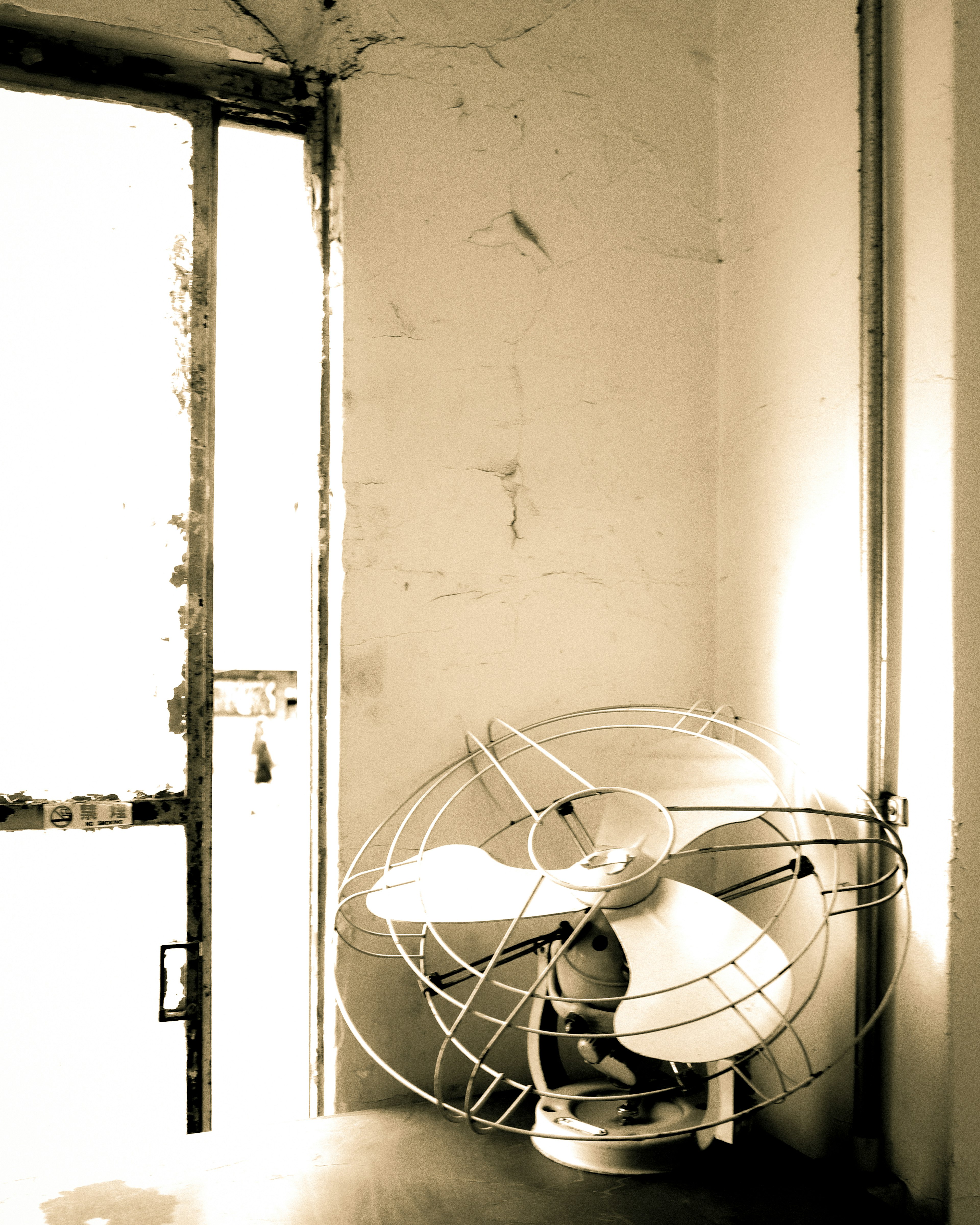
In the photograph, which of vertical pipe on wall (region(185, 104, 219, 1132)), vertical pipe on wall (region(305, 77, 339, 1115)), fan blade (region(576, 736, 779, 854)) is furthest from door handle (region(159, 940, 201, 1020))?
fan blade (region(576, 736, 779, 854))

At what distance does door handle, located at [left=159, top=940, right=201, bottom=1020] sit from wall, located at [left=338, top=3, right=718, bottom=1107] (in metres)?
0.28

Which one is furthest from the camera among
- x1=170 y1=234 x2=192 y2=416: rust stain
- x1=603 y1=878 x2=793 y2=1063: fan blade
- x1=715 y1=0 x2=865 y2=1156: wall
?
x1=170 y1=234 x2=192 y2=416: rust stain

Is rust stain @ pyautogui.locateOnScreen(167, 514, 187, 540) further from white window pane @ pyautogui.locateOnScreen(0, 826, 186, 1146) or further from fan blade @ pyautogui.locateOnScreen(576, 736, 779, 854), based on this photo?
fan blade @ pyautogui.locateOnScreen(576, 736, 779, 854)

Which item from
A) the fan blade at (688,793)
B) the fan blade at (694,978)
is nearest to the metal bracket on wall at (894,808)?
the fan blade at (688,793)

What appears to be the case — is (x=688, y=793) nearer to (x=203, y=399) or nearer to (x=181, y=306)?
(x=203, y=399)

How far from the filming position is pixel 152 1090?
5.49 ft

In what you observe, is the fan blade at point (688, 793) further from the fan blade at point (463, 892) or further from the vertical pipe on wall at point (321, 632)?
the vertical pipe on wall at point (321, 632)

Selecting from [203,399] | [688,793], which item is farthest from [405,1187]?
[203,399]

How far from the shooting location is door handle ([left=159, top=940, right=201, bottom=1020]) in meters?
1.67

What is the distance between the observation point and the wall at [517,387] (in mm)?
1692

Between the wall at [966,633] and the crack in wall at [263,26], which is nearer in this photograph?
the wall at [966,633]

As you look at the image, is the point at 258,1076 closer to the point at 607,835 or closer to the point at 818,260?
the point at 607,835

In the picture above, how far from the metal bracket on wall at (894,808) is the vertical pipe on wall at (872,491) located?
0.01m

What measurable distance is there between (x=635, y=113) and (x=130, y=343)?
1.05 metres
